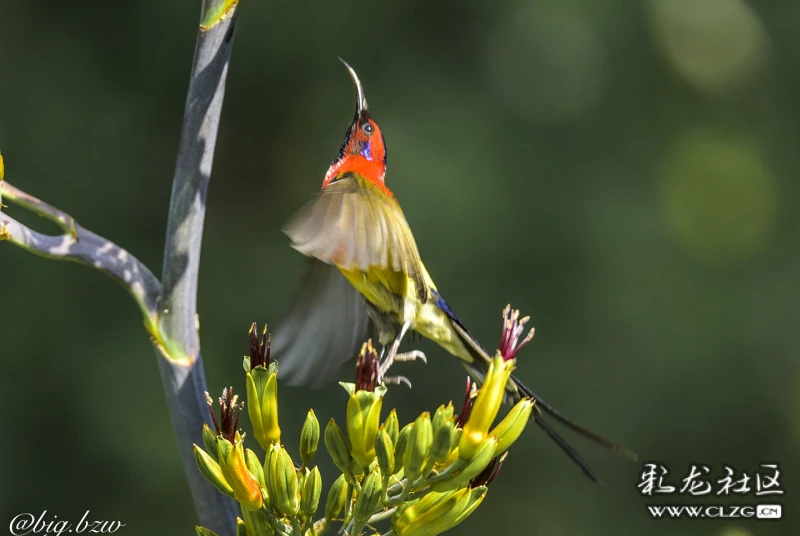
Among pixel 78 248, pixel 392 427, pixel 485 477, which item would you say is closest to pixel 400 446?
pixel 392 427

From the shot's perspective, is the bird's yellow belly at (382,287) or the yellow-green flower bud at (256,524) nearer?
the yellow-green flower bud at (256,524)

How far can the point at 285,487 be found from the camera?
42.5 inches

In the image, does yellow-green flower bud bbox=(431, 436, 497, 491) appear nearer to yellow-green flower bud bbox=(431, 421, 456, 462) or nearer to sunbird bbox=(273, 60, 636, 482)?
yellow-green flower bud bbox=(431, 421, 456, 462)

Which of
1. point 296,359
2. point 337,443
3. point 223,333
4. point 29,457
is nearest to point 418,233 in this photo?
point 223,333

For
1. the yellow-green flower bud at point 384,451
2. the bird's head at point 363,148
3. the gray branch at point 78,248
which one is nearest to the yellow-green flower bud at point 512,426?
the yellow-green flower bud at point 384,451

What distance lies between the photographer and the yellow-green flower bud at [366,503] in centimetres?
105

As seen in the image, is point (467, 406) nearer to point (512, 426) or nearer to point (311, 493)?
point (512, 426)

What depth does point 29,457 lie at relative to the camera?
4441 millimetres

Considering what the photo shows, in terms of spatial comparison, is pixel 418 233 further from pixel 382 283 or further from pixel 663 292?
pixel 382 283

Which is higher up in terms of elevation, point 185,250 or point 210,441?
point 185,250

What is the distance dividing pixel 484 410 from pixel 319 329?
26.2 inches

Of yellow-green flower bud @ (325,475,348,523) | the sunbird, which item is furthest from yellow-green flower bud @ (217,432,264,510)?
the sunbird

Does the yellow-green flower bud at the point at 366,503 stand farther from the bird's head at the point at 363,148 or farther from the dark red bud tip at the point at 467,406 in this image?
the bird's head at the point at 363,148

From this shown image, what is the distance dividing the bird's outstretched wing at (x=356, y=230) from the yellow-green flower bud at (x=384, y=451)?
0.28 m
